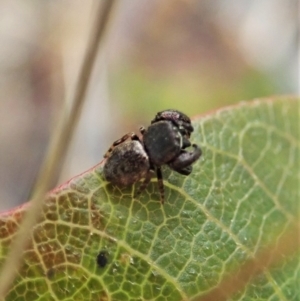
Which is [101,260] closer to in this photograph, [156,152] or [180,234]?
[180,234]

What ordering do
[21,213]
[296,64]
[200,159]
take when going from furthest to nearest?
[296,64] < [200,159] < [21,213]

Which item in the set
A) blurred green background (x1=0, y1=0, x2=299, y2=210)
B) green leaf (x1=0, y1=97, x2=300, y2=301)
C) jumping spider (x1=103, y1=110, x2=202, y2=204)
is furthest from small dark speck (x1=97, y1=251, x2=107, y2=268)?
blurred green background (x1=0, y1=0, x2=299, y2=210)

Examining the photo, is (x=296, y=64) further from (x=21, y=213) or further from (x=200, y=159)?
(x=21, y=213)

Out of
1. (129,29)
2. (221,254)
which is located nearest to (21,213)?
(221,254)

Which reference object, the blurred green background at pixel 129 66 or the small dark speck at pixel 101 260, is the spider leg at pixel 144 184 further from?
the blurred green background at pixel 129 66

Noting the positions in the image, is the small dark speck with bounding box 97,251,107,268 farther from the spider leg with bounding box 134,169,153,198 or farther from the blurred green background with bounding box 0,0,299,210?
the blurred green background with bounding box 0,0,299,210

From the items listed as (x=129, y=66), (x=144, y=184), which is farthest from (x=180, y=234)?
(x=129, y=66)
